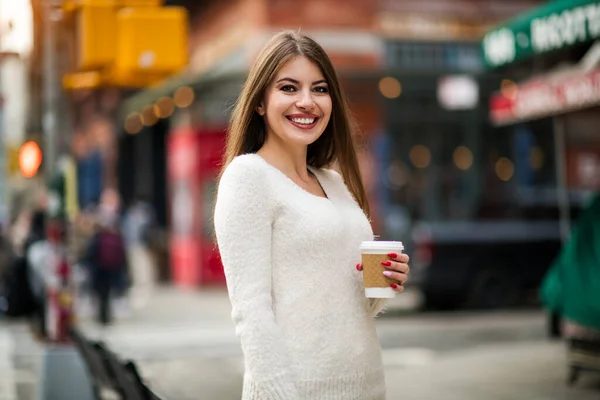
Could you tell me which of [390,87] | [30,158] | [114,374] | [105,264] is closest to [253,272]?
[114,374]

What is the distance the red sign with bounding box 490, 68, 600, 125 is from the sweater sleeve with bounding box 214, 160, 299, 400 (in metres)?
6.08

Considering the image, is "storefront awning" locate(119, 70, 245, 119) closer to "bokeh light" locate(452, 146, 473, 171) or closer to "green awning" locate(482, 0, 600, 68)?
"bokeh light" locate(452, 146, 473, 171)

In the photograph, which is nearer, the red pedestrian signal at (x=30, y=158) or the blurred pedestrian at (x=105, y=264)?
the red pedestrian signal at (x=30, y=158)

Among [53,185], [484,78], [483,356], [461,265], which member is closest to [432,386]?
[483,356]

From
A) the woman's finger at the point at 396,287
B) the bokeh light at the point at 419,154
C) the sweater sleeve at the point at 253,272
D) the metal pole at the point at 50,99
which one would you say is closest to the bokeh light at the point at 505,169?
the bokeh light at the point at 419,154

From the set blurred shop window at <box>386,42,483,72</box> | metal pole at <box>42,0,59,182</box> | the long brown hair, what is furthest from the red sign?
blurred shop window at <box>386,42,483,72</box>

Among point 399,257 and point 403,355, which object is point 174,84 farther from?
point 399,257

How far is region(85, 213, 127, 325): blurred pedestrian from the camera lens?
Result: 17.2m

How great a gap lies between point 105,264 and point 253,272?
14722 millimetres

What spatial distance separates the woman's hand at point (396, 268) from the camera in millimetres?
2857

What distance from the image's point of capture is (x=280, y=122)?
3.01m

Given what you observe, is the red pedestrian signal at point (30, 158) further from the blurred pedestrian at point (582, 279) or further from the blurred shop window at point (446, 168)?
the blurred pedestrian at point (582, 279)

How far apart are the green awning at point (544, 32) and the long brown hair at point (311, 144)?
4.93 m

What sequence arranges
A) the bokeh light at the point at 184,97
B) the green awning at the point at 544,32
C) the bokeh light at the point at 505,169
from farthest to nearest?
the bokeh light at the point at 184,97, the bokeh light at the point at 505,169, the green awning at the point at 544,32
